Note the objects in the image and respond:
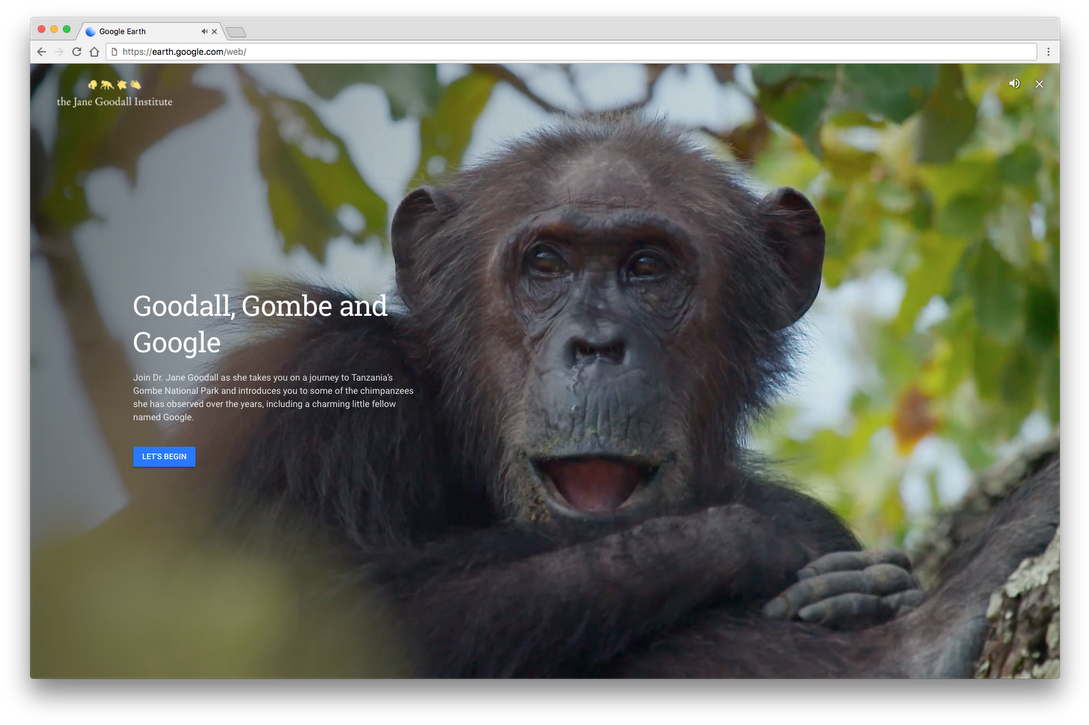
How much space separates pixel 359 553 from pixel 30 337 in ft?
4.16

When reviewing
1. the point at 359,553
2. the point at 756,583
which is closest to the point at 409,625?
the point at 359,553

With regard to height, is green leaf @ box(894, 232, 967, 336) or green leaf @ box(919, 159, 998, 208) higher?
green leaf @ box(919, 159, 998, 208)

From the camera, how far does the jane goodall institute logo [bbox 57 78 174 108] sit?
376 centimetres

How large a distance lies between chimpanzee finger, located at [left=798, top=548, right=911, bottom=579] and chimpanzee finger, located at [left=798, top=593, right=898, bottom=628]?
0.10 metres

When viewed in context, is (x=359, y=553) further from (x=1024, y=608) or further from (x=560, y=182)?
(x=1024, y=608)

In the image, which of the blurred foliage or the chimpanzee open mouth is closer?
the blurred foliage

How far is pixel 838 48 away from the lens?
3916mm

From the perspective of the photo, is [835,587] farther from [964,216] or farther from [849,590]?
[964,216]

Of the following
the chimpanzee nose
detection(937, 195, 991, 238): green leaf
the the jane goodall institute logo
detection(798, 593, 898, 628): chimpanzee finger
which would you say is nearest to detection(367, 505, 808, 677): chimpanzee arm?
detection(798, 593, 898, 628): chimpanzee finger

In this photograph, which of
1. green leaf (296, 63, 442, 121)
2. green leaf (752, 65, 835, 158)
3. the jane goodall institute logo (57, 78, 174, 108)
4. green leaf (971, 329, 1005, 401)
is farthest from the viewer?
green leaf (971, 329, 1005, 401)

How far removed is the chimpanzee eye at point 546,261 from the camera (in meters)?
3.98

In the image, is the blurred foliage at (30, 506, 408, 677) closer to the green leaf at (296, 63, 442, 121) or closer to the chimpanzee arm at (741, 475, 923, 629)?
the chimpanzee arm at (741, 475, 923, 629)

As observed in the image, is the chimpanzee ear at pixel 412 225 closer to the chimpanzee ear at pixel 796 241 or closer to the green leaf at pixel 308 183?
the green leaf at pixel 308 183

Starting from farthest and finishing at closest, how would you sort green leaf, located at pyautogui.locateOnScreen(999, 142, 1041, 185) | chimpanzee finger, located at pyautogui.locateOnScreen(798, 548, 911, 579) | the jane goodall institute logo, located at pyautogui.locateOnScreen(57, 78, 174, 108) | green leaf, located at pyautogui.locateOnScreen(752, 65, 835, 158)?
1. green leaf, located at pyautogui.locateOnScreen(999, 142, 1041, 185)
2. green leaf, located at pyautogui.locateOnScreen(752, 65, 835, 158)
3. the jane goodall institute logo, located at pyautogui.locateOnScreen(57, 78, 174, 108)
4. chimpanzee finger, located at pyautogui.locateOnScreen(798, 548, 911, 579)
